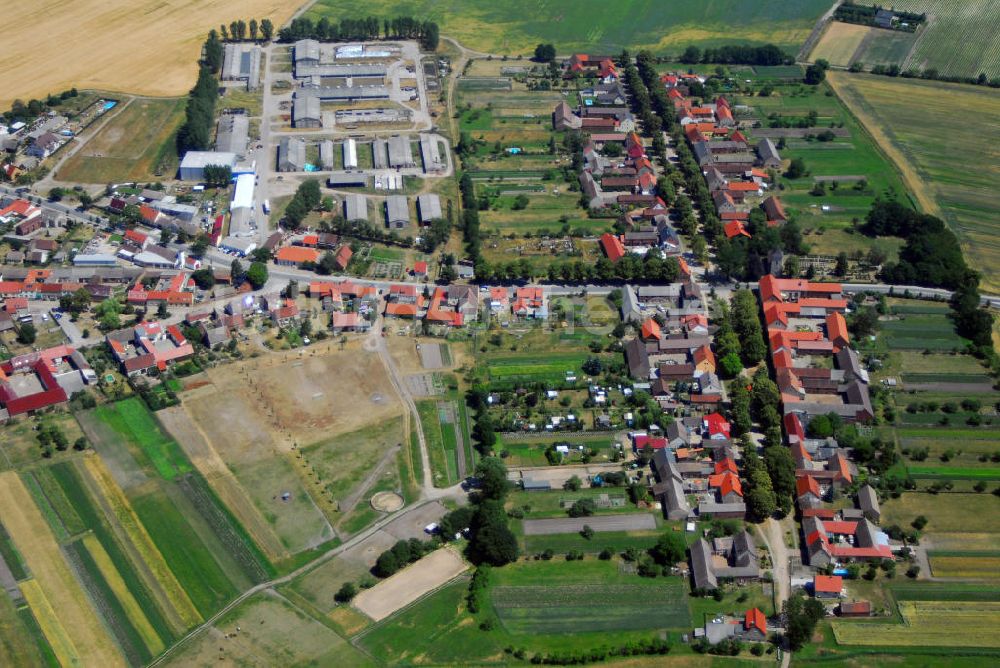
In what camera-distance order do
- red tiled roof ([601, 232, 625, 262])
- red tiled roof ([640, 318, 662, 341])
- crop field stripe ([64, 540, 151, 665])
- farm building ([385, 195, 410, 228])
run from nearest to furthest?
crop field stripe ([64, 540, 151, 665]) < red tiled roof ([640, 318, 662, 341]) < red tiled roof ([601, 232, 625, 262]) < farm building ([385, 195, 410, 228])

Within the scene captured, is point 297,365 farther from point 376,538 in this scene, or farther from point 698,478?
point 698,478

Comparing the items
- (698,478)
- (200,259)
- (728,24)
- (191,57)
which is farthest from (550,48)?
(698,478)

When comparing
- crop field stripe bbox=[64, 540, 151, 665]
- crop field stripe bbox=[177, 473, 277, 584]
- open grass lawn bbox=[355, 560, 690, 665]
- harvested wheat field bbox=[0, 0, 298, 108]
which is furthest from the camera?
harvested wheat field bbox=[0, 0, 298, 108]

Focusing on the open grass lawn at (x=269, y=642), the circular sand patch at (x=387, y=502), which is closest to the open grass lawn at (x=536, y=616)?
the open grass lawn at (x=269, y=642)

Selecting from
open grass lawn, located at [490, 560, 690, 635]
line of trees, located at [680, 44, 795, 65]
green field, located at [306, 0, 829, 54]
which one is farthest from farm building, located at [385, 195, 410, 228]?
line of trees, located at [680, 44, 795, 65]

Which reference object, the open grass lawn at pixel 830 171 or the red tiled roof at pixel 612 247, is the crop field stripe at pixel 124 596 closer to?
the red tiled roof at pixel 612 247

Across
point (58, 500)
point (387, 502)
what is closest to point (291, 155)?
point (58, 500)

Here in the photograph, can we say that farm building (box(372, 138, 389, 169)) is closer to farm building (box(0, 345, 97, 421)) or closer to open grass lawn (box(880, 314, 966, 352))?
farm building (box(0, 345, 97, 421))
